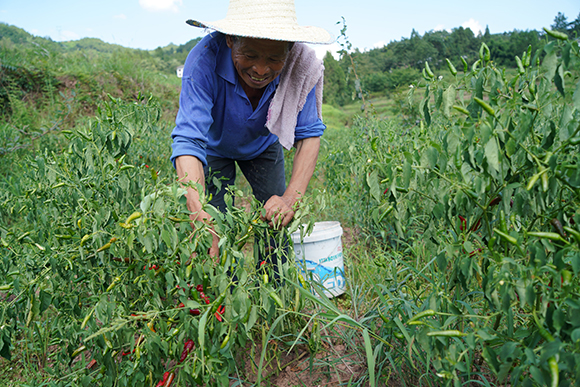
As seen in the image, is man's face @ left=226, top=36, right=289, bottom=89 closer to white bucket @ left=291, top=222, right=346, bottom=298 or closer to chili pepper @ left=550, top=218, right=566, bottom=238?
white bucket @ left=291, top=222, right=346, bottom=298

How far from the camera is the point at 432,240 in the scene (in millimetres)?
1122

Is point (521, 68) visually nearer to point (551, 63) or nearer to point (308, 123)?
point (551, 63)

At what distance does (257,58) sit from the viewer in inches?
68.3

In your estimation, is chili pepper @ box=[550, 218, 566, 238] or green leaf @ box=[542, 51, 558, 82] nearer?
green leaf @ box=[542, 51, 558, 82]

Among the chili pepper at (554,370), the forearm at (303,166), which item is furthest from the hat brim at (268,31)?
the chili pepper at (554,370)

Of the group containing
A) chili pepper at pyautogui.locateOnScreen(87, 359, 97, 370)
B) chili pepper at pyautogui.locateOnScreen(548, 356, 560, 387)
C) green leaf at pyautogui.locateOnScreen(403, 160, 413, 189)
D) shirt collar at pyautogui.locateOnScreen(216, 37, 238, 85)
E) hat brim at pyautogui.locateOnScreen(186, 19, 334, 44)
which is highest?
hat brim at pyautogui.locateOnScreen(186, 19, 334, 44)

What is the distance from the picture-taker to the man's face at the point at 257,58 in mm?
1697

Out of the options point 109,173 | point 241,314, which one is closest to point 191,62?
point 109,173

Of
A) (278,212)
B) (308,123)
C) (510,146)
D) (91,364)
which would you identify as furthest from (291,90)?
(91,364)

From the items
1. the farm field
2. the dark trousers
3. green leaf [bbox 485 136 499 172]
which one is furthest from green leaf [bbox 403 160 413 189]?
the dark trousers

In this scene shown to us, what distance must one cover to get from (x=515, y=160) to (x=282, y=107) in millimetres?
1294

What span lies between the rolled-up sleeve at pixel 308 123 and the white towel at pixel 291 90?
9cm

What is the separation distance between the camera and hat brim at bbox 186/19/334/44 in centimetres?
159

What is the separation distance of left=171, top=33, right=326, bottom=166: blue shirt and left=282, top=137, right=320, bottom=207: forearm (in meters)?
0.05
